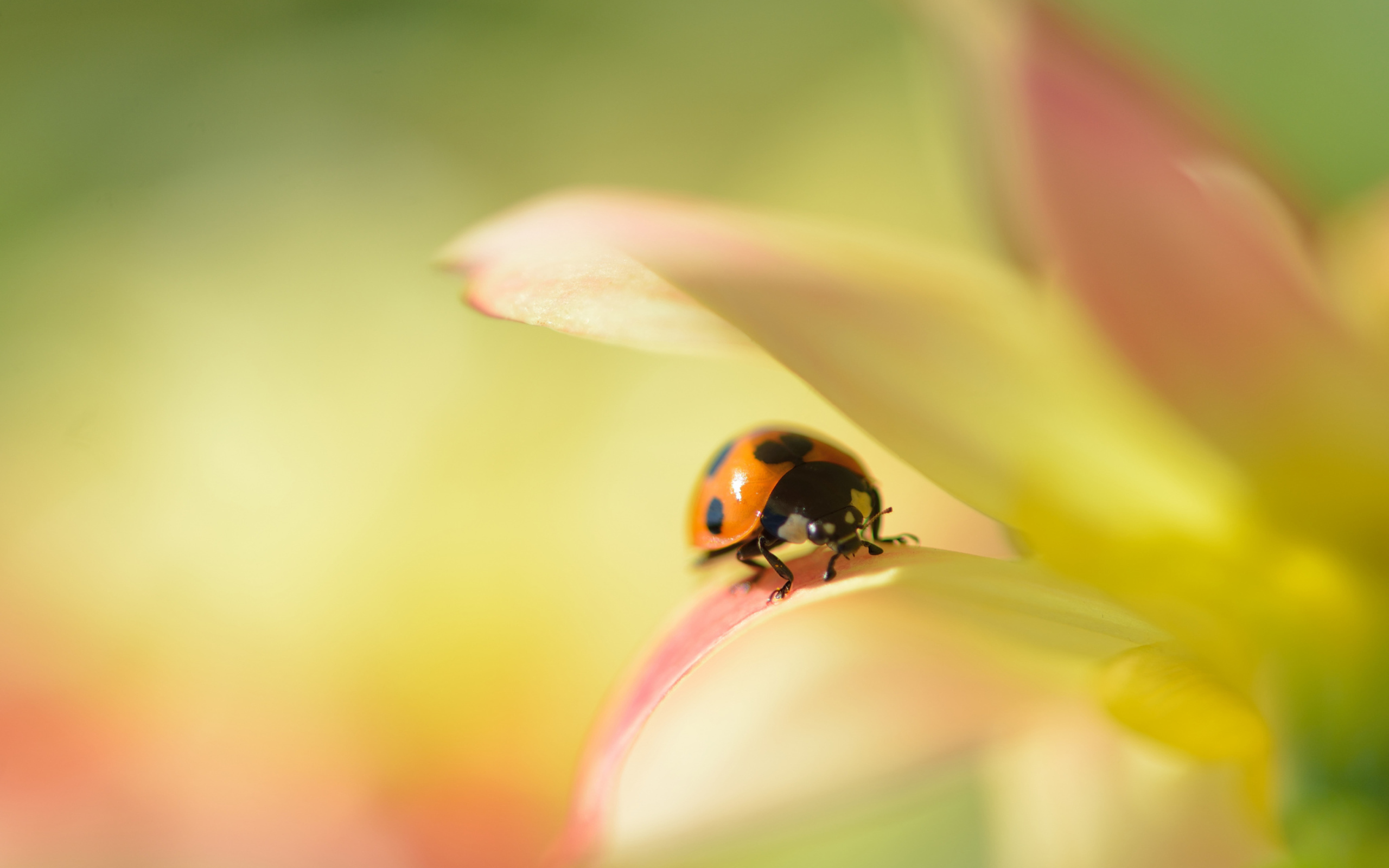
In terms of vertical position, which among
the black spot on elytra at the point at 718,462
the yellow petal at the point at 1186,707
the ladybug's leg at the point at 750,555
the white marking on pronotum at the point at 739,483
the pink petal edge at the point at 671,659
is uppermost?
the black spot on elytra at the point at 718,462

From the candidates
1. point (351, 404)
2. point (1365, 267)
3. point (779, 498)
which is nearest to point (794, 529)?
point (779, 498)

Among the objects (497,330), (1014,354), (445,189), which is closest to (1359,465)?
(1014,354)

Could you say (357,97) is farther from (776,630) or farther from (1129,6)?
(776,630)

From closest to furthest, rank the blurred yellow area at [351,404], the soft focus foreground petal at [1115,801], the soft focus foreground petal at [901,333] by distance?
the soft focus foreground petal at [901,333] < the soft focus foreground petal at [1115,801] < the blurred yellow area at [351,404]

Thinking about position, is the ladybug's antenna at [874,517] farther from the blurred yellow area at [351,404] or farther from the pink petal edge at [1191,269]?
the blurred yellow area at [351,404]

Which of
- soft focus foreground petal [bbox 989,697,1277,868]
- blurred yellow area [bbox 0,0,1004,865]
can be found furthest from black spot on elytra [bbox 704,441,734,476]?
blurred yellow area [bbox 0,0,1004,865]

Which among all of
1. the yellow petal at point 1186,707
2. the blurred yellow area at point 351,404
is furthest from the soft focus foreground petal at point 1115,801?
the blurred yellow area at point 351,404

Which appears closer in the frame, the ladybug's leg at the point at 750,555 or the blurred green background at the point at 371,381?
the ladybug's leg at the point at 750,555

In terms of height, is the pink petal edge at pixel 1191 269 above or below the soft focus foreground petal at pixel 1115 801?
above
